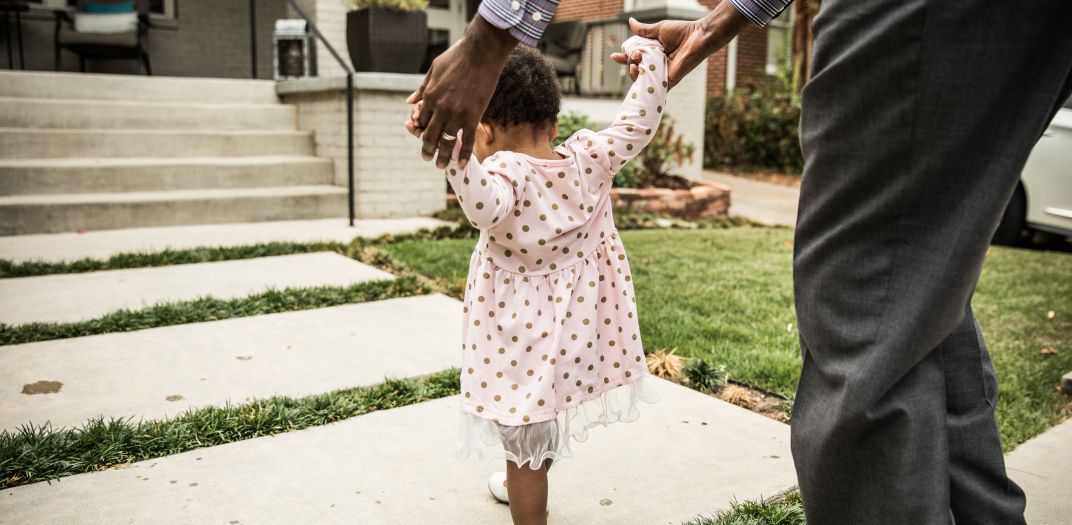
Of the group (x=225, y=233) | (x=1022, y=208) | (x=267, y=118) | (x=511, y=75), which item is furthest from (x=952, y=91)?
(x=267, y=118)

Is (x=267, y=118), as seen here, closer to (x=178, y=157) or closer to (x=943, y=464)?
(x=178, y=157)

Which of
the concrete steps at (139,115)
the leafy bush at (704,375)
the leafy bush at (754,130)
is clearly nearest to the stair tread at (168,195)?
the concrete steps at (139,115)

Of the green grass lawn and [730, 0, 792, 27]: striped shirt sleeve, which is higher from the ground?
[730, 0, 792, 27]: striped shirt sleeve

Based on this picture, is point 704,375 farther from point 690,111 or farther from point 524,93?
point 690,111

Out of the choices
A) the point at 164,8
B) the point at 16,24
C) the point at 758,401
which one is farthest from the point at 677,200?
the point at 16,24

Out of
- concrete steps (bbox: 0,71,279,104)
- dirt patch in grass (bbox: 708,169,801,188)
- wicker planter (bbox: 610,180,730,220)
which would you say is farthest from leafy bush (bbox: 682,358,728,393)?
dirt patch in grass (bbox: 708,169,801,188)

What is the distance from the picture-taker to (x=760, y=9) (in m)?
1.75

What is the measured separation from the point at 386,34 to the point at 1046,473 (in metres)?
5.91

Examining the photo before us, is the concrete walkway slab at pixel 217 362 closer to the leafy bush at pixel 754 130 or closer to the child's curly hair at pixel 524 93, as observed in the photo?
the child's curly hair at pixel 524 93

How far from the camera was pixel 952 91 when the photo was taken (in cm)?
106

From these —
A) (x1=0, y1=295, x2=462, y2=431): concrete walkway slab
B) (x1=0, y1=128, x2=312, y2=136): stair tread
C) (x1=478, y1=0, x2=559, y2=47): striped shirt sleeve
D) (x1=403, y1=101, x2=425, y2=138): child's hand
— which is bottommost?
(x1=0, y1=295, x2=462, y2=431): concrete walkway slab

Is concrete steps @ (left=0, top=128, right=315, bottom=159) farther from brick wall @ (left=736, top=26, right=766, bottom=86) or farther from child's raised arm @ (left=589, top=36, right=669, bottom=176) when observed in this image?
brick wall @ (left=736, top=26, right=766, bottom=86)

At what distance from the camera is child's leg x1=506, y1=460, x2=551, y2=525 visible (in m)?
1.84

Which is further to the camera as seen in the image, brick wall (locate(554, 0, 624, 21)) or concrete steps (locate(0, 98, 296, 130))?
brick wall (locate(554, 0, 624, 21))
